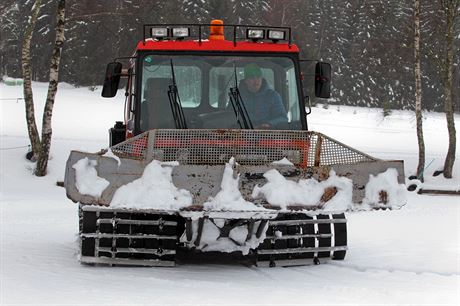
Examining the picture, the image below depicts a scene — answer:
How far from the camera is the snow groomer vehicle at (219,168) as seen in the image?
612 cm

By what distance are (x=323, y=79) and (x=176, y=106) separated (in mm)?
1680

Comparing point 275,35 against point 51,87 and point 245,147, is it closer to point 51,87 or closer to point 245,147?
point 245,147

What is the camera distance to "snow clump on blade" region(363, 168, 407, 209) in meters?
6.35

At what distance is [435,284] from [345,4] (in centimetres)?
5559

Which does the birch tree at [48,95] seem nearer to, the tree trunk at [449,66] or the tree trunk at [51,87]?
the tree trunk at [51,87]

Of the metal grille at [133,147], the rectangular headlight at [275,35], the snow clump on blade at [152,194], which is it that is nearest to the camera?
the snow clump on blade at [152,194]

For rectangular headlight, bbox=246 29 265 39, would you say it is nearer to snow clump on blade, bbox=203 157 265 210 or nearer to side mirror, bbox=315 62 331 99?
side mirror, bbox=315 62 331 99

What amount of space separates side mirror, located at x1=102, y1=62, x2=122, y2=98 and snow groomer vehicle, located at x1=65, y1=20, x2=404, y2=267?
0.5 inches

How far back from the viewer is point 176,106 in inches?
291

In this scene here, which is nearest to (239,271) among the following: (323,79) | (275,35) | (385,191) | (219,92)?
(385,191)

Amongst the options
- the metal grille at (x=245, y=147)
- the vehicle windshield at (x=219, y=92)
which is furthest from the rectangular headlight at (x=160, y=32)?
the metal grille at (x=245, y=147)

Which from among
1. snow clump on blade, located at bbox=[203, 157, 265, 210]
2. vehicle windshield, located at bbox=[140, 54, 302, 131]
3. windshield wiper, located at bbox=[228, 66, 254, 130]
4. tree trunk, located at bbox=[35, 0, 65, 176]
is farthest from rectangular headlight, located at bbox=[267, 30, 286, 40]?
tree trunk, located at bbox=[35, 0, 65, 176]

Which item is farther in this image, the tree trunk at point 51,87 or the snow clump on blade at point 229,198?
the tree trunk at point 51,87

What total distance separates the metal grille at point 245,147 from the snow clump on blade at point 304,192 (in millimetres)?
227
